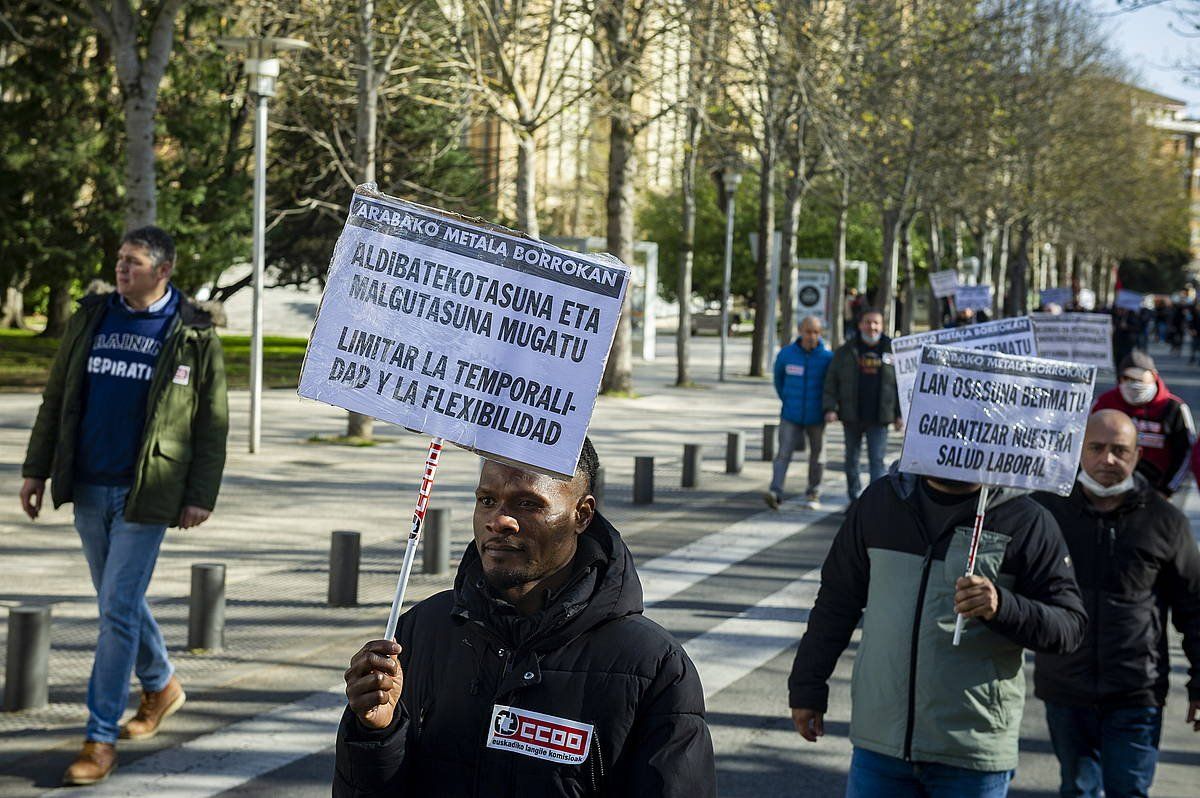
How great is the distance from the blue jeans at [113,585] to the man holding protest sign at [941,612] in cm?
281

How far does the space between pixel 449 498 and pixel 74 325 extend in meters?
8.90

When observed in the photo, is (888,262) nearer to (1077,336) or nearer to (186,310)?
(1077,336)

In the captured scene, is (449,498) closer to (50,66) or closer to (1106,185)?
(50,66)

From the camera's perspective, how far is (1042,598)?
4508 millimetres

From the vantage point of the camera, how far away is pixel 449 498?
15.1 meters

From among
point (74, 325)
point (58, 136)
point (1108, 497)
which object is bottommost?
point (1108, 497)

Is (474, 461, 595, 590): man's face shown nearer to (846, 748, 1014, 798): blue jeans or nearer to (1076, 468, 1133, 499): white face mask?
(846, 748, 1014, 798): blue jeans

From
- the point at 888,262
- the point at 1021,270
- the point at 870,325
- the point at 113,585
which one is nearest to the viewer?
the point at 113,585

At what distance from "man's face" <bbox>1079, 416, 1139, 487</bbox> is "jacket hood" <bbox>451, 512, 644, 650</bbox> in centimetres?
282

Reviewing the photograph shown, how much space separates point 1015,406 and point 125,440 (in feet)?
11.1

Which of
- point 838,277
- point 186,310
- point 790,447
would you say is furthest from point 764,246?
point 186,310

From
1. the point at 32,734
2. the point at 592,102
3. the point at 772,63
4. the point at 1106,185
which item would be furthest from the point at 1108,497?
the point at 1106,185

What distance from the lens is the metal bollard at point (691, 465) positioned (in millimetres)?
16203

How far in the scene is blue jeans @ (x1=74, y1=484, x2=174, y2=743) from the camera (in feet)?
20.1
